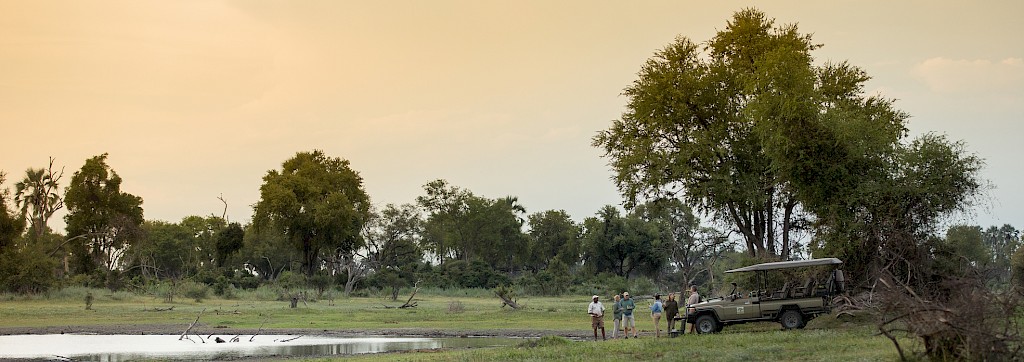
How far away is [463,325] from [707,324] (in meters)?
18.3

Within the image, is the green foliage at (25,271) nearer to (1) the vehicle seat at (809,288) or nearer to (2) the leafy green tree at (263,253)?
(2) the leafy green tree at (263,253)

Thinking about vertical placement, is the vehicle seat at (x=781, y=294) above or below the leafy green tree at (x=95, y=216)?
below

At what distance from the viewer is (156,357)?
3059 cm

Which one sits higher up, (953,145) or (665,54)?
(665,54)

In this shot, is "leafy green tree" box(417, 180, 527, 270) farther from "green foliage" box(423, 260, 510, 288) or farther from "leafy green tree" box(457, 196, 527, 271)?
"green foliage" box(423, 260, 510, 288)

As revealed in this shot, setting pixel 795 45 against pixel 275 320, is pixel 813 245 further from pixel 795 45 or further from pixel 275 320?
pixel 275 320

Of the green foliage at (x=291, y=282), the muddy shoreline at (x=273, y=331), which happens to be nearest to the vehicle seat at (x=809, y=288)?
the muddy shoreline at (x=273, y=331)

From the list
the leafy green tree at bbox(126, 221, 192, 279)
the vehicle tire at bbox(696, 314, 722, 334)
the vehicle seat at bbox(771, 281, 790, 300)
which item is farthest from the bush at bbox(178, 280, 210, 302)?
the vehicle seat at bbox(771, 281, 790, 300)

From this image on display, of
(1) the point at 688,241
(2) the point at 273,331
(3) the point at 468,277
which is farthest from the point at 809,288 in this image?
(3) the point at 468,277

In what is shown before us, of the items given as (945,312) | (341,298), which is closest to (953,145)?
(945,312)

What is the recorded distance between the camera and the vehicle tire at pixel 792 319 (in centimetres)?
3023

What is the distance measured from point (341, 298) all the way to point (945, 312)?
6731cm

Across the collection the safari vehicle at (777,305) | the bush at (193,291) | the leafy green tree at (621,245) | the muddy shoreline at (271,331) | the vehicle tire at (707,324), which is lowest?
the muddy shoreline at (271,331)

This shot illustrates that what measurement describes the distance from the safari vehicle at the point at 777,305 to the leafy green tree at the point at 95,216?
71088 millimetres
